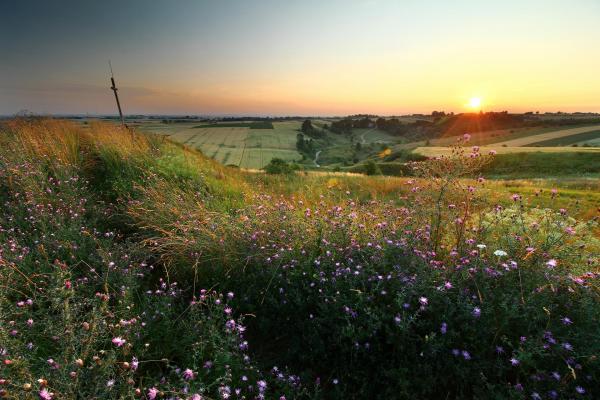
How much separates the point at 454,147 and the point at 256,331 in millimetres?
3849

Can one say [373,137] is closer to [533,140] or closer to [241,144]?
[241,144]

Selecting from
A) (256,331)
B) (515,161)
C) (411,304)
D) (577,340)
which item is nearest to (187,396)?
(256,331)

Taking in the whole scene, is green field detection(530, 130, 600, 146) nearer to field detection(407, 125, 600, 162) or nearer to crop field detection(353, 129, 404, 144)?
field detection(407, 125, 600, 162)

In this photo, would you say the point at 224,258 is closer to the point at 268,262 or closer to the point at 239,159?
the point at 268,262

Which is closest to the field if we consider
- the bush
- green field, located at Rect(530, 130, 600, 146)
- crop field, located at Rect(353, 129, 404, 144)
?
green field, located at Rect(530, 130, 600, 146)

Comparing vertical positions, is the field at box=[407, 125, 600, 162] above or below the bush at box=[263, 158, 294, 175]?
above

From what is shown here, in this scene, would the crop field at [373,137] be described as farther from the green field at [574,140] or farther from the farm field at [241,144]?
the green field at [574,140]

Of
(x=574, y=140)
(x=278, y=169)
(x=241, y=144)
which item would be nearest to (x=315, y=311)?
(x=278, y=169)

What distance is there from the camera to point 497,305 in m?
2.71

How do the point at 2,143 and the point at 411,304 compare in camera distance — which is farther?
the point at 2,143

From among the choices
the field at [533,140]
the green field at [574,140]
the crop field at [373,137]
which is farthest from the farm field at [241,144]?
the green field at [574,140]

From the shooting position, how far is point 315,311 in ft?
10.6

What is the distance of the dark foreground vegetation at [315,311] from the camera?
89.3 inches

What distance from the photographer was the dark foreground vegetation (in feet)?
7.44
